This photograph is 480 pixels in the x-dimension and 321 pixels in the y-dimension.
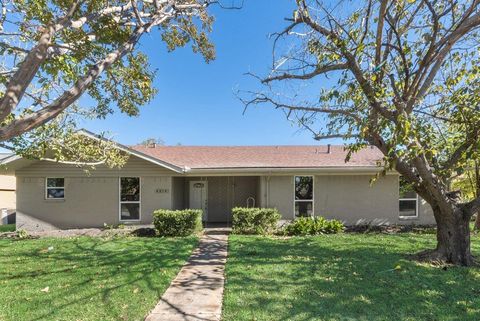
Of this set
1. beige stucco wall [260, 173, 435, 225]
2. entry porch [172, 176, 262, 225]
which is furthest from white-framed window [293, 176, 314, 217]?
entry porch [172, 176, 262, 225]

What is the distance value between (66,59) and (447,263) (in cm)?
925

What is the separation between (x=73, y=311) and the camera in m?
4.89

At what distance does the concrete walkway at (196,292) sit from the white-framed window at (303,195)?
5.84 m

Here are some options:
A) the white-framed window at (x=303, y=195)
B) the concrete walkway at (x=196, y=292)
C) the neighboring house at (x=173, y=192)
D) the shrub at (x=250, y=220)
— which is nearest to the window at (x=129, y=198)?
the neighboring house at (x=173, y=192)

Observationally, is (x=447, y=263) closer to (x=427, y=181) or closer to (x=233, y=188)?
(x=427, y=181)

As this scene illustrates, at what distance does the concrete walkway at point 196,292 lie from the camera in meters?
4.82

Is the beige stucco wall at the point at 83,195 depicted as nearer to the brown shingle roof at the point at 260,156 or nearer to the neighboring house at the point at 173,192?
the neighboring house at the point at 173,192

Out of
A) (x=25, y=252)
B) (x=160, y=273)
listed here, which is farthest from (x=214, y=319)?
(x=25, y=252)

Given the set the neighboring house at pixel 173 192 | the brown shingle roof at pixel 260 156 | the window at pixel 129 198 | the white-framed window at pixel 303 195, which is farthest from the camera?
the white-framed window at pixel 303 195

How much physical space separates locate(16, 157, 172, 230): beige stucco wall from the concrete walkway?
5433mm

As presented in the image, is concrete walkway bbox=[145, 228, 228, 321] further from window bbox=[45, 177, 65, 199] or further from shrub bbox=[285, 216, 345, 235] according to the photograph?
window bbox=[45, 177, 65, 199]

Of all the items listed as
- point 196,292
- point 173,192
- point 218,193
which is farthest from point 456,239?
point 218,193

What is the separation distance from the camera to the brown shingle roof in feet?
46.5

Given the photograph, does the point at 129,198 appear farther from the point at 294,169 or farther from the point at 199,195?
the point at 294,169
